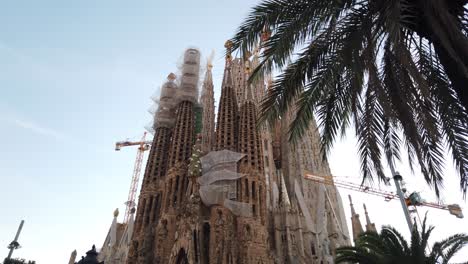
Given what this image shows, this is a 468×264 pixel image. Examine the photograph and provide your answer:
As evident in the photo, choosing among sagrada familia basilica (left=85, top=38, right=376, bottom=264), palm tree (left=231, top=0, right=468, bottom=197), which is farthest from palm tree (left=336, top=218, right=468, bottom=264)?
sagrada familia basilica (left=85, top=38, right=376, bottom=264)

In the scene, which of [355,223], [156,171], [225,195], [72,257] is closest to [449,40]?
[225,195]

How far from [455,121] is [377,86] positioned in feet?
5.54

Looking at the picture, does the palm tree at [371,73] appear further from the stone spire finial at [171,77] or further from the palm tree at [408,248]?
the stone spire finial at [171,77]

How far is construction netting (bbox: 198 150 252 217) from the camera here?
2319 centimetres

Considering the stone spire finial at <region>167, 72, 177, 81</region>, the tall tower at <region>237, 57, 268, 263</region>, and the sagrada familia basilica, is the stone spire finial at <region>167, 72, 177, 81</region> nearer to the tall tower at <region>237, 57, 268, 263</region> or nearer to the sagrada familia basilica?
the sagrada familia basilica

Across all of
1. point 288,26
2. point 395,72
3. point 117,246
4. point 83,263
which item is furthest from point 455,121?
point 117,246

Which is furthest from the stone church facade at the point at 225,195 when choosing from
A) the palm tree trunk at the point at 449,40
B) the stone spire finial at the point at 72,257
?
the stone spire finial at the point at 72,257

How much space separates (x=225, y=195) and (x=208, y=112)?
497 inches

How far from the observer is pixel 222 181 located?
2448 centimetres

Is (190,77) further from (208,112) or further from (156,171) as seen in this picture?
(156,171)

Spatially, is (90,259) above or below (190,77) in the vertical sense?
below

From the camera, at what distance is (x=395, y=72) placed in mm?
6277

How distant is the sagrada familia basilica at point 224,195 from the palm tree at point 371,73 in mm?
11302

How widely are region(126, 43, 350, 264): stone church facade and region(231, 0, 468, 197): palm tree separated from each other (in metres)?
12.7
